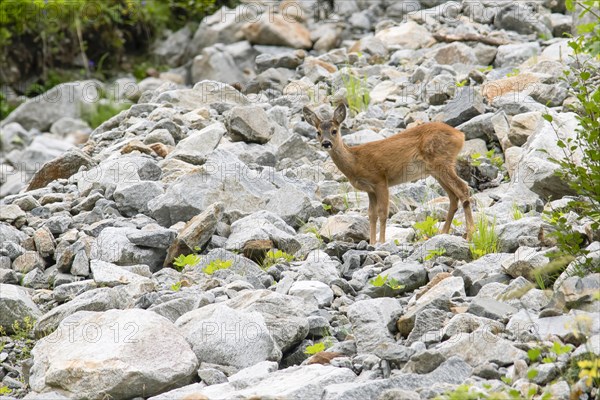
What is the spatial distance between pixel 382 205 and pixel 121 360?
401cm

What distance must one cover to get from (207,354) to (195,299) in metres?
0.91

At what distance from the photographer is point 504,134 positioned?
34.0 ft

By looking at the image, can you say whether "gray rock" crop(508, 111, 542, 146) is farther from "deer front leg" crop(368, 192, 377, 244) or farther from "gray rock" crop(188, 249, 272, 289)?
"gray rock" crop(188, 249, 272, 289)

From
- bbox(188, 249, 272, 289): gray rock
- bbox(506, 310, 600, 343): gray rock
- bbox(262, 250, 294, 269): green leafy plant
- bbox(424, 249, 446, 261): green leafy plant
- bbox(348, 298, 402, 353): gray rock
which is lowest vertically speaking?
bbox(262, 250, 294, 269): green leafy plant

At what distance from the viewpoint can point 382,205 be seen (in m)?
9.03

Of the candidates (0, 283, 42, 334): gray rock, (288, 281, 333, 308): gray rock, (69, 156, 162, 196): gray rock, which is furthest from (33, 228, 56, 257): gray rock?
(288, 281, 333, 308): gray rock

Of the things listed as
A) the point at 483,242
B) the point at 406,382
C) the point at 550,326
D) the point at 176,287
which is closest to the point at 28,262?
the point at 176,287

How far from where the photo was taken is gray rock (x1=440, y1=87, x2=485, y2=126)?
10922mm

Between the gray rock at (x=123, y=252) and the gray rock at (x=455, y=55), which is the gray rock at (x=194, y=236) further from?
the gray rock at (x=455, y=55)

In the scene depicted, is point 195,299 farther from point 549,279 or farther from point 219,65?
point 219,65

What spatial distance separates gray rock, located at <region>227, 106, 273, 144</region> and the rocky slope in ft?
0.08

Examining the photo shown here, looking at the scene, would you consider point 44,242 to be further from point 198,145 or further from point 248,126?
point 248,126

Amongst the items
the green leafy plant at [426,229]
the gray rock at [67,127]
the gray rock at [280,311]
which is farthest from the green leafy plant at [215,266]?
the gray rock at [67,127]

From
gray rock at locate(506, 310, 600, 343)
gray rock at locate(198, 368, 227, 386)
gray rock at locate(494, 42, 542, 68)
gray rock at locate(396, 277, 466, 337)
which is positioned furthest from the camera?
gray rock at locate(494, 42, 542, 68)
